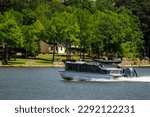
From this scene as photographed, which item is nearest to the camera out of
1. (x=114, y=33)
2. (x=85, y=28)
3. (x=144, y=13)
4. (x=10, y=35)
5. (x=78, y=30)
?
(x=10, y=35)

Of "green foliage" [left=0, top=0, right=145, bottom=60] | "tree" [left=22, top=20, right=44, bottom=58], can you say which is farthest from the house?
"tree" [left=22, top=20, right=44, bottom=58]

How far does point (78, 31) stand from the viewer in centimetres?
14138

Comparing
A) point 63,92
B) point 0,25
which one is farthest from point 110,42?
point 63,92

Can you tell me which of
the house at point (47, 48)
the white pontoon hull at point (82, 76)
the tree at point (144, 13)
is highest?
the tree at point (144, 13)

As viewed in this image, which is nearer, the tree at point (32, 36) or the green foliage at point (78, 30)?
the tree at point (32, 36)

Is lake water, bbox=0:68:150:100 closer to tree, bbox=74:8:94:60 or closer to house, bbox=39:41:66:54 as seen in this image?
tree, bbox=74:8:94:60

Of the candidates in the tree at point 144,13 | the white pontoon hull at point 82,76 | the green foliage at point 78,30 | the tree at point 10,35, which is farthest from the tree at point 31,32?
the white pontoon hull at point 82,76

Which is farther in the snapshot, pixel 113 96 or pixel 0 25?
pixel 0 25

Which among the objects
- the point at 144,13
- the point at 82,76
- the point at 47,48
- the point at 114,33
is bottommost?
the point at 82,76

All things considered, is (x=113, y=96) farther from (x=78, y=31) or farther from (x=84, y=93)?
(x=78, y=31)

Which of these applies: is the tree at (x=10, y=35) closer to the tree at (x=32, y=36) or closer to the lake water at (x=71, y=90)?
the tree at (x=32, y=36)

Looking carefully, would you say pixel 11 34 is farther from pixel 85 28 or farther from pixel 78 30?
pixel 85 28

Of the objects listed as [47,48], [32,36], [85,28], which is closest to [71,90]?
[32,36]

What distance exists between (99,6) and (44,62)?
57184mm
